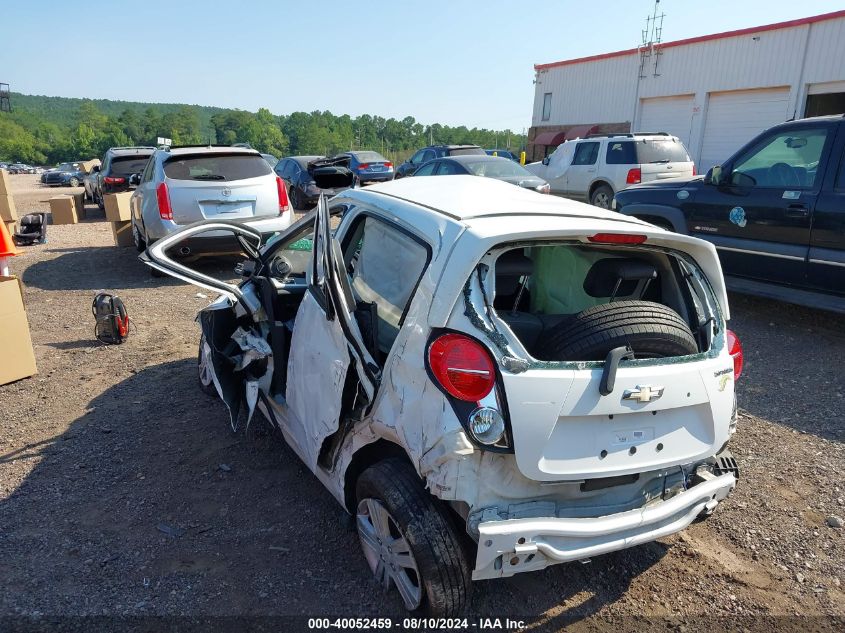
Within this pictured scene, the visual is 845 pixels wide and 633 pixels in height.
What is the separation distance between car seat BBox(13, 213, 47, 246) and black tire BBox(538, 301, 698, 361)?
12.5 meters

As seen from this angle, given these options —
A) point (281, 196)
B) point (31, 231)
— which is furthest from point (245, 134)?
point (281, 196)

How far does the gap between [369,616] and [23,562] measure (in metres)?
1.73

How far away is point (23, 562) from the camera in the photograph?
116 inches

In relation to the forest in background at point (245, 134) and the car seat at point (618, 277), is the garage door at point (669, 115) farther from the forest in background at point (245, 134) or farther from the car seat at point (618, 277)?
the forest in background at point (245, 134)

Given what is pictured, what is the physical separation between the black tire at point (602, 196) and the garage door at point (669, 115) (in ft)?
39.1

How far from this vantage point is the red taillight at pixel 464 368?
2.17 metres

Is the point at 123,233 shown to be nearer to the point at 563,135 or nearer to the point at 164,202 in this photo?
the point at 164,202

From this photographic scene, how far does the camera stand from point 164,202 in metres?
8.37

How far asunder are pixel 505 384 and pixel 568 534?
574 mm

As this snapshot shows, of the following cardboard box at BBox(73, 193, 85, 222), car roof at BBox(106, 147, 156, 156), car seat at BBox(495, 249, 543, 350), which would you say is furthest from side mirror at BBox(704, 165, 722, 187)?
cardboard box at BBox(73, 193, 85, 222)

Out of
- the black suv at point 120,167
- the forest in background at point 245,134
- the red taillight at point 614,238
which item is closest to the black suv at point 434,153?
the black suv at point 120,167

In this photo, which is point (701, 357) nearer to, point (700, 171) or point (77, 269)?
point (77, 269)

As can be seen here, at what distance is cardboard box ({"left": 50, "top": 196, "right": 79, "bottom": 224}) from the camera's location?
14938 mm

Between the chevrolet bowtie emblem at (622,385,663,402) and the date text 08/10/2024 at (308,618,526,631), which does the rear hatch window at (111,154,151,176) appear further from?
the chevrolet bowtie emblem at (622,385,663,402)
